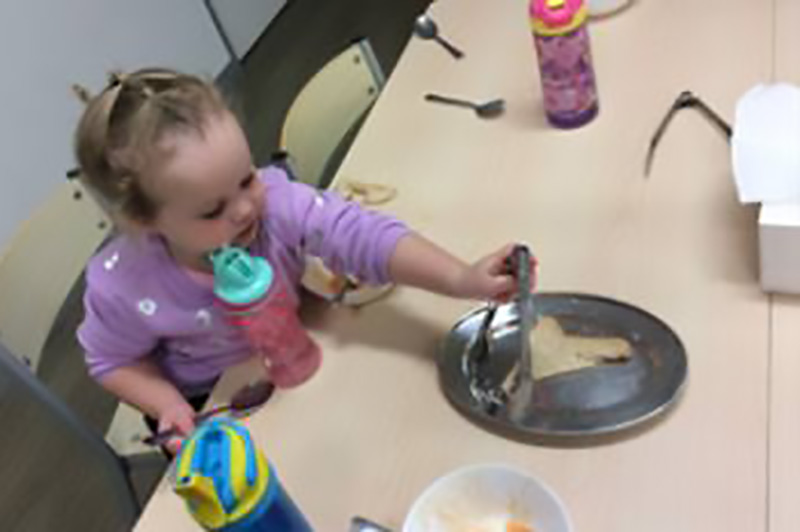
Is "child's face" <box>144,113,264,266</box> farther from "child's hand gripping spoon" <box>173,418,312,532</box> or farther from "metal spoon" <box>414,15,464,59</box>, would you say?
"metal spoon" <box>414,15,464,59</box>

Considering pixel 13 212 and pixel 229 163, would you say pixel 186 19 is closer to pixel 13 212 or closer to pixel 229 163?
pixel 13 212

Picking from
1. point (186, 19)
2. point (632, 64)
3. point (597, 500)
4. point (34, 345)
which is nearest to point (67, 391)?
point (34, 345)

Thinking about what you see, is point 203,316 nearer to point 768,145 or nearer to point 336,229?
point 336,229

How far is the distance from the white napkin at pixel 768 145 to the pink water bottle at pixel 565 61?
22cm

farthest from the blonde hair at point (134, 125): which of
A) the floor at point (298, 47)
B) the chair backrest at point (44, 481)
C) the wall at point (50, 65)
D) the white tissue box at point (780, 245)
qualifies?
the floor at point (298, 47)

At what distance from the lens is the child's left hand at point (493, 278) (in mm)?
912

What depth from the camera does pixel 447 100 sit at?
52.3 inches

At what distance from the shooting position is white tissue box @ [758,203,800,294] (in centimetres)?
82

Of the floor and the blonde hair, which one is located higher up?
the blonde hair

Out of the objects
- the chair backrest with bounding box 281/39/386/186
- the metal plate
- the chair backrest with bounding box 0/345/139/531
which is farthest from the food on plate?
the chair backrest with bounding box 0/345/139/531

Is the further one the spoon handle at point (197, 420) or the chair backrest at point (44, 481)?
the chair backrest at point (44, 481)

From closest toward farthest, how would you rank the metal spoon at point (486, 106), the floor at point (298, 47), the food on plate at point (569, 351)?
1. the food on plate at point (569, 351)
2. the metal spoon at point (486, 106)
3. the floor at point (298, 47)

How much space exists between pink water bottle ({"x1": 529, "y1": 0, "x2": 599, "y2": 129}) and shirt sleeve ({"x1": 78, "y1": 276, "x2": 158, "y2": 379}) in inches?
24.1

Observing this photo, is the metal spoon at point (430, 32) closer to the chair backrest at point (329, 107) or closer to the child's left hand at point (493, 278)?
the chair backrest at point (329, 107)
